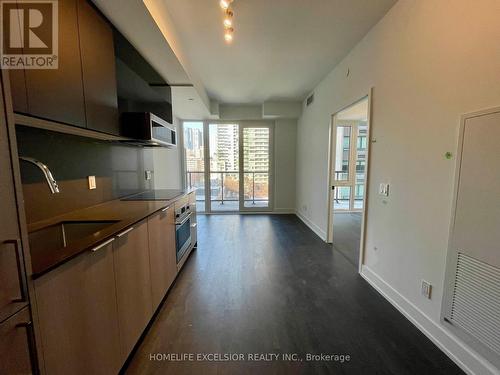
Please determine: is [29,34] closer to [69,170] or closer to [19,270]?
[69,170]

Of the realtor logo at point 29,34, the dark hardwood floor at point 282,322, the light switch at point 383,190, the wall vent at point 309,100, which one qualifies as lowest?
the dark hardwood floor at point 282,322

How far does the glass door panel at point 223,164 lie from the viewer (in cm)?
554

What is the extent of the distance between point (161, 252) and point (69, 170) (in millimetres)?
981

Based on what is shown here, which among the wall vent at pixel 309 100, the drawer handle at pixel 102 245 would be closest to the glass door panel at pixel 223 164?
the wall vent at pixel 309 100

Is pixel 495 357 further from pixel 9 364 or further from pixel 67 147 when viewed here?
pixel 67 147

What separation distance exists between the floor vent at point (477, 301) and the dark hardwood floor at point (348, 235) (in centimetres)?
141

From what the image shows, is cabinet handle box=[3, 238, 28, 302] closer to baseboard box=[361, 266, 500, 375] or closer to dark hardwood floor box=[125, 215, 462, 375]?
dark hardwood floor box=[125, 215, 462, 375]

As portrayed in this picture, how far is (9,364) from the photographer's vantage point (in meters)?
0.71

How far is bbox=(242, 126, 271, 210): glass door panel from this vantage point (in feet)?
18.3

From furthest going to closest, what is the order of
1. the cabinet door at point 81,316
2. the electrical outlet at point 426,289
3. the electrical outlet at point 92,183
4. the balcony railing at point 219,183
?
the balcony railing at point 219,183 < the electrical outlet at point 92,183 < the electrical outlet at point 426,289 < the cabinet door at point 81,316

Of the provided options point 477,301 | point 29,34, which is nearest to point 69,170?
point 29,34

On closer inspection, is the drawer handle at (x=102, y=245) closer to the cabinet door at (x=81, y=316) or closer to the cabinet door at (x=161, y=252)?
the cabinet door at (x=81, y=316)

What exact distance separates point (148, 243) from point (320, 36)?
2.74m

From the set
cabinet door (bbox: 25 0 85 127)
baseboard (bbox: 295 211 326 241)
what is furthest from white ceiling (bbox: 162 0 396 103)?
baseboard (bbox: 295 211 326 241)
